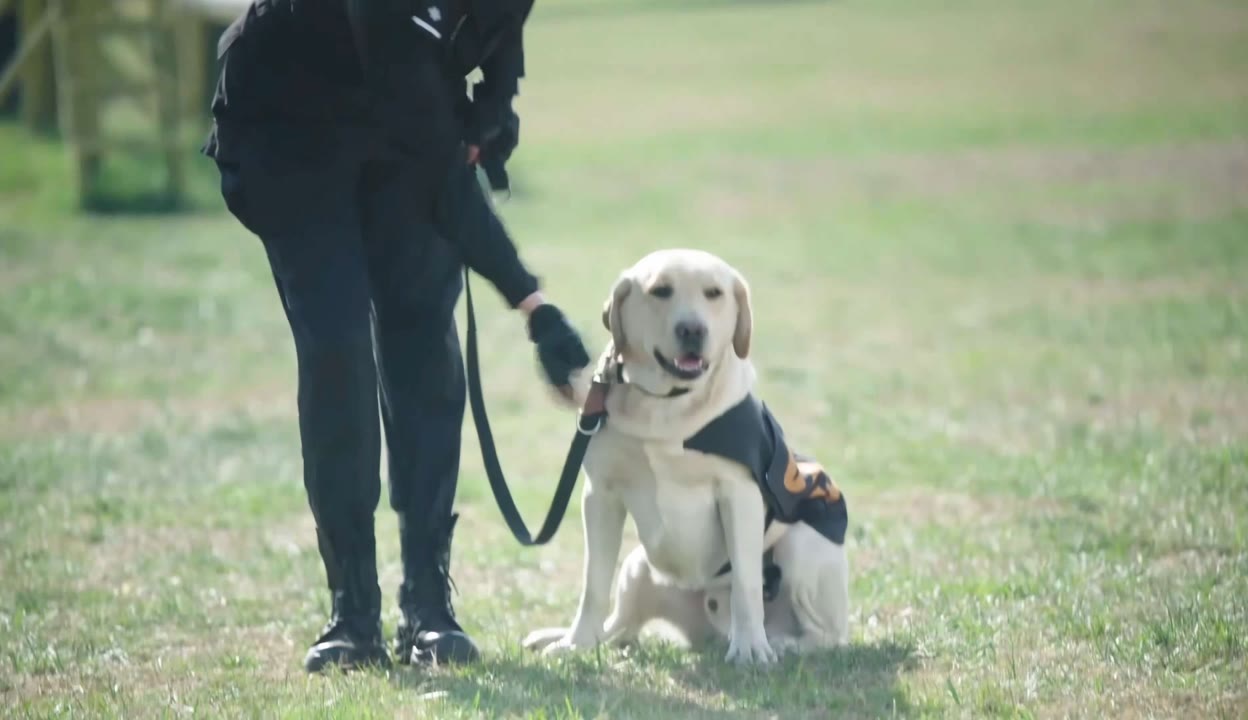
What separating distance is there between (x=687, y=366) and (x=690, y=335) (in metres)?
0.08

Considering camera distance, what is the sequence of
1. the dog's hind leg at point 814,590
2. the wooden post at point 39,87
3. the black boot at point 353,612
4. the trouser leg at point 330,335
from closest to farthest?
the trouser leg at point 330,335 → the black boot at point 353,612 → the dog's hind leg at point 814,590 → the wooden post at point 39,87

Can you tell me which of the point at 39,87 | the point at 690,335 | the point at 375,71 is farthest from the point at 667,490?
the point at 39,87

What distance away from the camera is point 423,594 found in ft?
15.9

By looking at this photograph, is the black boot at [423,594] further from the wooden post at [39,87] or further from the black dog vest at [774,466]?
the wooden post at [39,87]

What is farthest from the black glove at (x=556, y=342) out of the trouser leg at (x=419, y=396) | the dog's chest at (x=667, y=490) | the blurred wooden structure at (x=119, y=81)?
the blurred wooden structure at (x=119, y=81)

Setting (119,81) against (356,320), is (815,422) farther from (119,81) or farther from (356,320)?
(119,81)

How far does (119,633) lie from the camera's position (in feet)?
17.4

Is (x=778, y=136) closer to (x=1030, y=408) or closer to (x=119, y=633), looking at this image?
(x=1030, y=408)

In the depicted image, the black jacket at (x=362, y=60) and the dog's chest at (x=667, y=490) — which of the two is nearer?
the black jacket at (x=362, y=60)

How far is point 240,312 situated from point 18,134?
12.5 metres

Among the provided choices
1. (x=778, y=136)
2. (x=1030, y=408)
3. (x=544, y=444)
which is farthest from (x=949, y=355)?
(x=778, y=136)

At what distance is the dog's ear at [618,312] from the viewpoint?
481 centimetres

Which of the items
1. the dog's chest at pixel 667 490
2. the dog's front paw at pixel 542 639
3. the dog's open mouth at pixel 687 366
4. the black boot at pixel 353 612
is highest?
the dog's open mouth at pixel 687 366

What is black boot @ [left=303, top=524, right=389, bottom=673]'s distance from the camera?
466 cm
